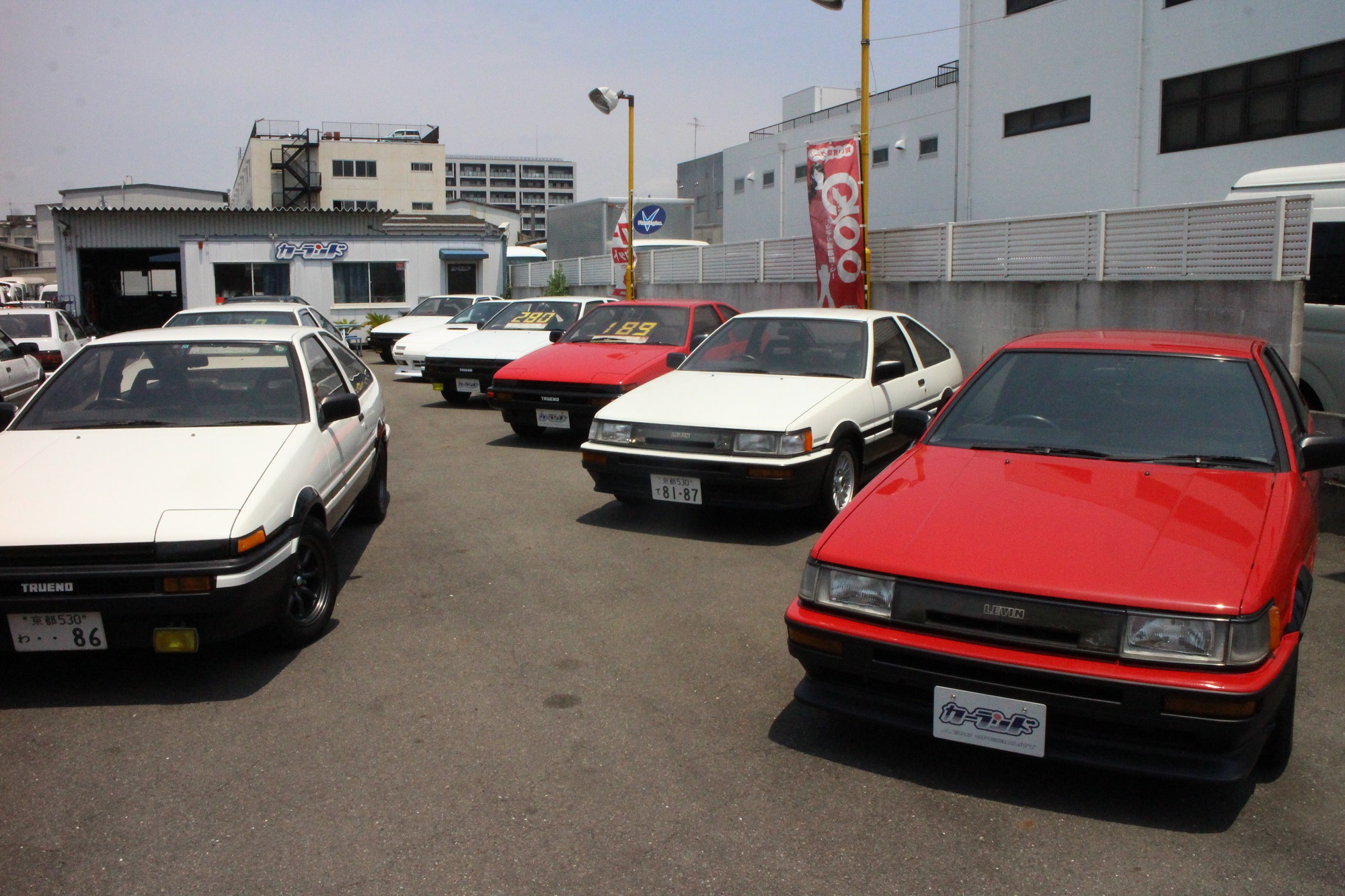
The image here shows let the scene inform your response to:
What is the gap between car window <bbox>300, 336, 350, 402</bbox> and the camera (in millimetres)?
5874

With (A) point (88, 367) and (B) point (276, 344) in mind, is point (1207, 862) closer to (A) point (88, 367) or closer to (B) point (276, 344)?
(B) point (276, 344)

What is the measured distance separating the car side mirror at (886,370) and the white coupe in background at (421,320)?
1407cm

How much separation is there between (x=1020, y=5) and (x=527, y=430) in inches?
639

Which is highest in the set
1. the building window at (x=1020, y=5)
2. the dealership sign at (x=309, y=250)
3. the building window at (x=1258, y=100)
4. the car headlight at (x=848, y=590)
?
the building window at (x=1020, y=5)

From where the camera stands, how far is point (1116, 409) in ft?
14.5

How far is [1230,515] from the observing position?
356cm

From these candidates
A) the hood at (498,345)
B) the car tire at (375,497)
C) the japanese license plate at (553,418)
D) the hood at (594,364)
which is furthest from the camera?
the hood at (498,345)

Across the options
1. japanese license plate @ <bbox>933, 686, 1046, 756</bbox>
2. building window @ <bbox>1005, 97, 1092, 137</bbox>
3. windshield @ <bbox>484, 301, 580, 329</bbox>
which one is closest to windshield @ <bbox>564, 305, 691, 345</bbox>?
windshield @ <bbox>484, 301, 580, 329</bbox>

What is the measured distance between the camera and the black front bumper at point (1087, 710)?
9.78 feet

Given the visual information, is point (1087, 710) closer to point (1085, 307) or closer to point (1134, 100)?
point (1085, 307)

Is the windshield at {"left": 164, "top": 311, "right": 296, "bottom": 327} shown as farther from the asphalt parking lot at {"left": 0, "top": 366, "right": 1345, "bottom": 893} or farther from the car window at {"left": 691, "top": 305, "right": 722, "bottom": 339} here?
the asphalt parking lot at {"left": 0, "top": 366, "right": 1345, "bottom": 893}

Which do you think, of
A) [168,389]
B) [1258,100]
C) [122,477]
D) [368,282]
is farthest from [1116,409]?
[368,282]

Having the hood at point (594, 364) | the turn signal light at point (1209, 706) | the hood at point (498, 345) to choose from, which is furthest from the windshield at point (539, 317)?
the turn signal light at point (1209, 706)

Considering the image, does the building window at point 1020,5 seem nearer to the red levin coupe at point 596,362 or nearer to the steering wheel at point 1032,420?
the red levin coupe at point 596,362
